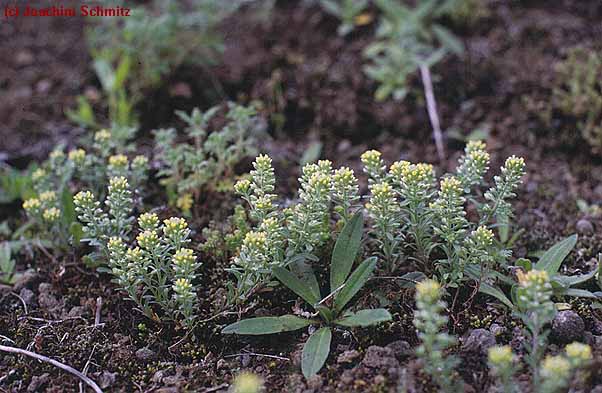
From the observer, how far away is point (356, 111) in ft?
14.0

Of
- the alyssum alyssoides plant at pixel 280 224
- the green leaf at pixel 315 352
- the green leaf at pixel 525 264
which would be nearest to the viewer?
the green leaf at pixel 315 352

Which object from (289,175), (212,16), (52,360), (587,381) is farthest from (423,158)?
(52,360)

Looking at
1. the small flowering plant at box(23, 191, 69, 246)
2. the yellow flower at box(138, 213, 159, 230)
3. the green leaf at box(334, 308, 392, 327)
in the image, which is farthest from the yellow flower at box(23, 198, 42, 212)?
the green leaf at box(334, 308, 392, 327)

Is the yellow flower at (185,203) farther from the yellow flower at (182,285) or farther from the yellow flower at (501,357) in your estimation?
the yellow flower at (501,357)

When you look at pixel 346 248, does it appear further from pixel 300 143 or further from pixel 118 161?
pixel 300 143

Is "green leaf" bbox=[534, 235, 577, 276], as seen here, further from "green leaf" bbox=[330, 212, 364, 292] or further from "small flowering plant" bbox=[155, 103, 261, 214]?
"small flowering plant" bbox=[155, 103, 261, 214]

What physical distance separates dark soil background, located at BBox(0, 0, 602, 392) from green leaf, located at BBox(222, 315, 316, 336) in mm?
107

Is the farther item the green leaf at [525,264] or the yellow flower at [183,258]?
the green leaf at [525,264]

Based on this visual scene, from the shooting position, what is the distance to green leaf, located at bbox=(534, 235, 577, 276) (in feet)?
8.99

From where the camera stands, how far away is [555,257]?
9.07ft

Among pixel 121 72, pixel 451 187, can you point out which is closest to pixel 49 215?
pixel 121 72

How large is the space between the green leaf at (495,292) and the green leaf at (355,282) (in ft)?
1.45

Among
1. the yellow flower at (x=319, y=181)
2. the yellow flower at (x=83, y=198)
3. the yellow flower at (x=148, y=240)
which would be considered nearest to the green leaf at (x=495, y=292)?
the yellow flower at (x=319, y=181)

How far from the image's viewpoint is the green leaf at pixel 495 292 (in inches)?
102
